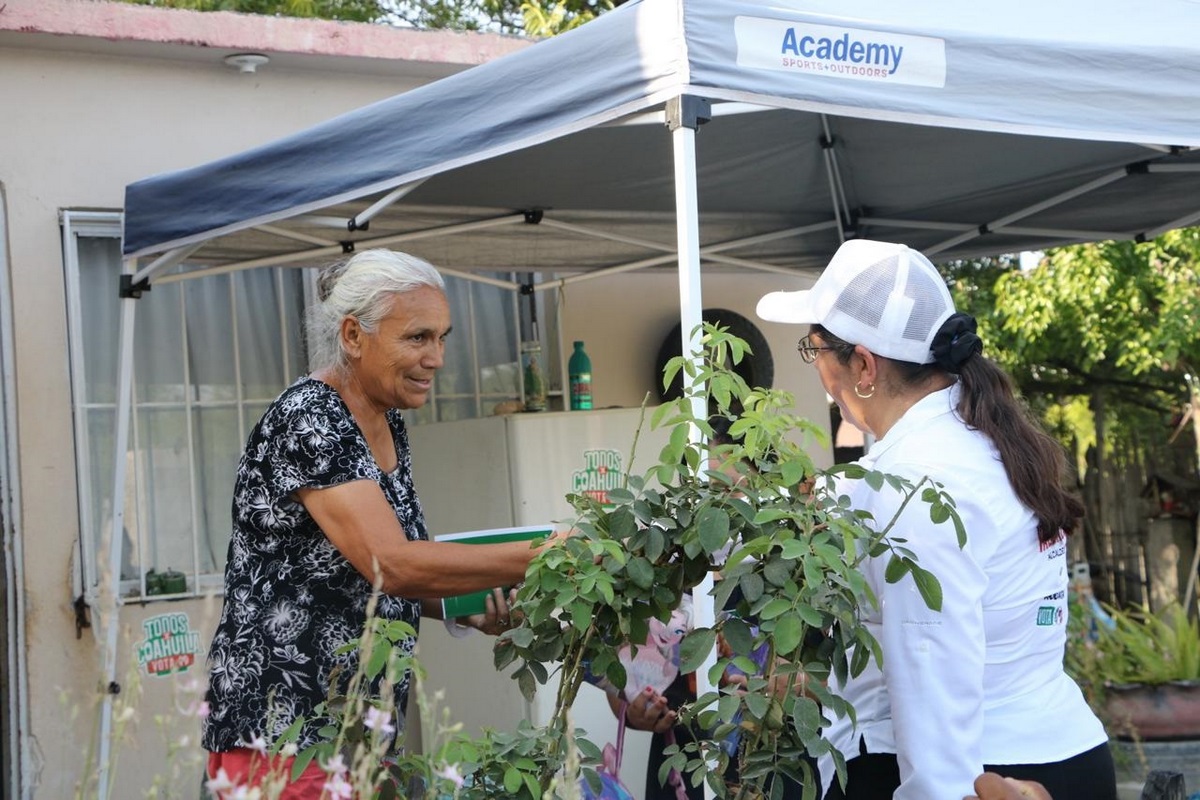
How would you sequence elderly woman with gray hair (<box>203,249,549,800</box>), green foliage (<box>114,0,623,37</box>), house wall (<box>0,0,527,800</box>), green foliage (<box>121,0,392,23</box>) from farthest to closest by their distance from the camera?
green foliage (<box>114,0,623,37</box>), green foliage (<box>121,0,392,23</box>), house wall (<box>0,0,527,800</box>), elderly woman with gray hair (<box>203,249,549,800</box>)

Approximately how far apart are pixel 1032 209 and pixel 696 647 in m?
3.51

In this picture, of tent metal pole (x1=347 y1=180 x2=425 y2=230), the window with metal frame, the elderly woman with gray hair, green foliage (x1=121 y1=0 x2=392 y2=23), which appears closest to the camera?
the elderly woman with gray hair

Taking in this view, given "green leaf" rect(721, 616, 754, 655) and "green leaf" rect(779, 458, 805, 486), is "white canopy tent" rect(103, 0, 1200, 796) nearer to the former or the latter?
"green leaf" rect(779, 458, 805, 486)

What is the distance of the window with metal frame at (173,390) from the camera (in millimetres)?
5195

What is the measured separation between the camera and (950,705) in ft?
6.92

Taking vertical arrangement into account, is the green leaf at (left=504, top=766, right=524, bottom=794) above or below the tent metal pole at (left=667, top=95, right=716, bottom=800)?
below

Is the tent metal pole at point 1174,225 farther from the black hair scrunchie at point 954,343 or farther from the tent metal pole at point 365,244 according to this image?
the black hair scrunchie at point 954,343

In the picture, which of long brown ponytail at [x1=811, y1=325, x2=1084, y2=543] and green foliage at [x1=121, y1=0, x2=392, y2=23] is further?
green foliage at [x1=121, y1=0, x2=392, y2=23]

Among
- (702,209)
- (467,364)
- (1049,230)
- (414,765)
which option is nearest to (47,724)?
(467,364)

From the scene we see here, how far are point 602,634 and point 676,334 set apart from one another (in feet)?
14.7

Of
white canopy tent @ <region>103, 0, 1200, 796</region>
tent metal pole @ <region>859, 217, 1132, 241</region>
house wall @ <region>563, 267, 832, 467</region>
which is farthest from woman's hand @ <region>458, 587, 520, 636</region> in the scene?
house wall @ <region>563, 267, 832, 467</region>

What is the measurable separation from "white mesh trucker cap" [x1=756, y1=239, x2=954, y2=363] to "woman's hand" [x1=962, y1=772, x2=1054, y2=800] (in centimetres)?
69

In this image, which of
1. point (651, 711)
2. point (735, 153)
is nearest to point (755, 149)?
point (735, 153)

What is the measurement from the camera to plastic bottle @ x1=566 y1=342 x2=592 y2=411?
18.9 feet
